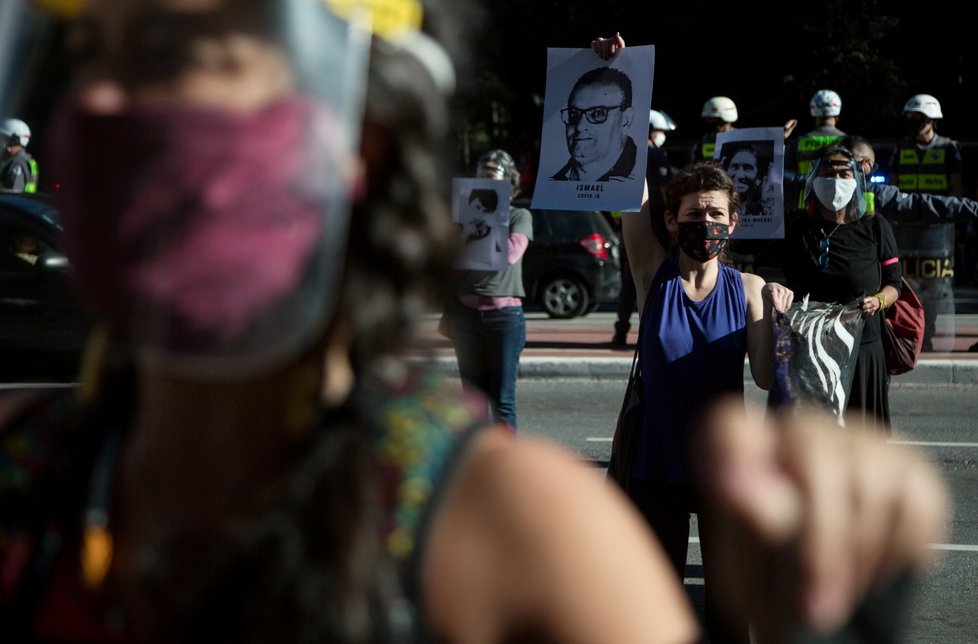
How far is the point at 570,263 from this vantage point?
1733cm

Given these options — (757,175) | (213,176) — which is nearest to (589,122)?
(757,175)

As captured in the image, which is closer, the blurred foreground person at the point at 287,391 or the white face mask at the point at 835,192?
the blurred foreground person at the point at 287,391

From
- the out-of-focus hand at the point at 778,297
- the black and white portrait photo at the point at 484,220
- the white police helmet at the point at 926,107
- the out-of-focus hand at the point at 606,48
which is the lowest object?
the out-of-focus hand at the point at 778,297

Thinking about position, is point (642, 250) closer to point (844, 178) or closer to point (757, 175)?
point (844, 178)

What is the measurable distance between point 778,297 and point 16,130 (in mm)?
3291

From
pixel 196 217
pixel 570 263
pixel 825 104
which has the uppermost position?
pixel 825 104

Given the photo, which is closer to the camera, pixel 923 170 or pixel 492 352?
pixel 492 352

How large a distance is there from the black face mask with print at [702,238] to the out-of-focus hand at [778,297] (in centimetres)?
24

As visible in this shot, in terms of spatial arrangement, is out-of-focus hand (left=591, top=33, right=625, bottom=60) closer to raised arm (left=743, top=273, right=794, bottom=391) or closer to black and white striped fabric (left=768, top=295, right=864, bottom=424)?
black and white striped fabric (left=768, top=295, right=864, bottom=424)

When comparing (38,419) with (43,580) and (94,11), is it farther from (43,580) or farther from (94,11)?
(94,11)

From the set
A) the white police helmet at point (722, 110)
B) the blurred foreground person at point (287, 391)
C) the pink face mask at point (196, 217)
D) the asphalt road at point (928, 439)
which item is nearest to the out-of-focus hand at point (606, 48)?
the asphalt road at point (928, 439)

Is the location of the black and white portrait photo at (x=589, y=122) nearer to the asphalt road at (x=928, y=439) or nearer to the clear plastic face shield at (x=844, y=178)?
the clear plastic face shield at (x=844, y=178)

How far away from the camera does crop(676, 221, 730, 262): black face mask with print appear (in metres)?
4.59

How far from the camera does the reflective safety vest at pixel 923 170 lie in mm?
11711
